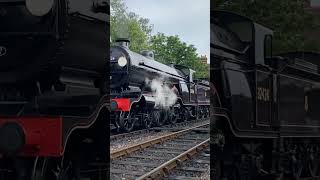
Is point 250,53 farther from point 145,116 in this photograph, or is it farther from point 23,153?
point 23,153

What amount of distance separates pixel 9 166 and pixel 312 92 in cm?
172

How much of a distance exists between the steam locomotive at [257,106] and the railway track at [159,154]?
0.41 feet

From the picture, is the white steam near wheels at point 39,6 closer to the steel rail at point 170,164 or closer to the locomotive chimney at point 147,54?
the locomotive chimney at point 147,54

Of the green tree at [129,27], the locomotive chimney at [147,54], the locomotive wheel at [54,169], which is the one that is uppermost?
the green tree at [129,27]

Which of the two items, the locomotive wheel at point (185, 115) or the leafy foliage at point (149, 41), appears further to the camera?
the locomotive wheel at point (185, 115)

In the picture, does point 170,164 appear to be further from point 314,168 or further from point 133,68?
point 314,168

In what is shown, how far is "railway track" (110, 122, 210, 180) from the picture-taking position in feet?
6.63

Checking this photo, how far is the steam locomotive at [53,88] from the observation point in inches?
80.1

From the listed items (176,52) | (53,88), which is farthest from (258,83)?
(53,88)

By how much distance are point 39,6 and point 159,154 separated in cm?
96

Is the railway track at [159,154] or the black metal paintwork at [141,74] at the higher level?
the black metal paintwork at [141,74]

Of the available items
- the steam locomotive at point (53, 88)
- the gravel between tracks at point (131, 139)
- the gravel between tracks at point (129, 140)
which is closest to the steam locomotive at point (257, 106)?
the gravel between tracks at point (131, 139)

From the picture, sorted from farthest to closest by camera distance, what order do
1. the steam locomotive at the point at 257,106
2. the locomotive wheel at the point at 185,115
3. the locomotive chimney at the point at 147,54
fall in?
the locomotive wheel at the point at 185,115 → the locomotive chimney at the point at 147,54 → the steam locomotive at the point at 257,106

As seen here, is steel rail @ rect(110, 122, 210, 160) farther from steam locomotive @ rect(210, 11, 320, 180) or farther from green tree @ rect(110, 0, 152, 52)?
green tree @ rect(110, 0, 152, 52)
